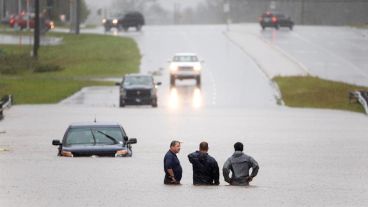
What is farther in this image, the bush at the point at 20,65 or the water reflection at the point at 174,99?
the bush at the point at 20,65

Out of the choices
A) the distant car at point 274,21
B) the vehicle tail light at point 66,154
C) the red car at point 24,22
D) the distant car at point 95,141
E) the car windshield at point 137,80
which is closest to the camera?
the distant car at point 95,141

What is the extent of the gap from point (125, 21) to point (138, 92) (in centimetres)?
7153

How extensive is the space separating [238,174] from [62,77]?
61122mm

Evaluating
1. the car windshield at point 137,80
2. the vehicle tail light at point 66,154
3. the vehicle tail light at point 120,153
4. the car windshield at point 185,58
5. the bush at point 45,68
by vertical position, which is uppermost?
the vehicle tail light at point 120,153

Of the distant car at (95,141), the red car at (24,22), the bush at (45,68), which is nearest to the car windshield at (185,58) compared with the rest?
the bush at (45,68)

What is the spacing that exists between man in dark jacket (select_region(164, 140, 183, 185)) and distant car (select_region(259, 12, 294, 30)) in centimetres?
10676

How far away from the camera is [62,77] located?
280 ft

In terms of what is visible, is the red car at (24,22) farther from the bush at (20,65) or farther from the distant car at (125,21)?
the bush at (20,65)

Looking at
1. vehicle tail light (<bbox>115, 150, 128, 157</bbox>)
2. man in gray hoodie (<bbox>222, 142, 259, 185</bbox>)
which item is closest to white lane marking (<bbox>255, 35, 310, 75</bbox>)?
vehicle tail light (<bbox>115, 150, 128, 157</bbox>)

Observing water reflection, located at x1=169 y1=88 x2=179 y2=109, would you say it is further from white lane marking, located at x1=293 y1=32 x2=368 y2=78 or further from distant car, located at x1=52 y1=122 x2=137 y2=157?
distant car, located at x1=52 y1=122 x2=137 y2=157

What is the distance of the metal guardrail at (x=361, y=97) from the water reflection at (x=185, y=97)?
8.03m

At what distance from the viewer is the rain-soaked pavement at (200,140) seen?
23328 millimetres

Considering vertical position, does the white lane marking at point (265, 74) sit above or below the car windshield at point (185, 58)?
below

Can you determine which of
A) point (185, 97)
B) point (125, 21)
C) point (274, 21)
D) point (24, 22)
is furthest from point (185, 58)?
point (24, 22)
